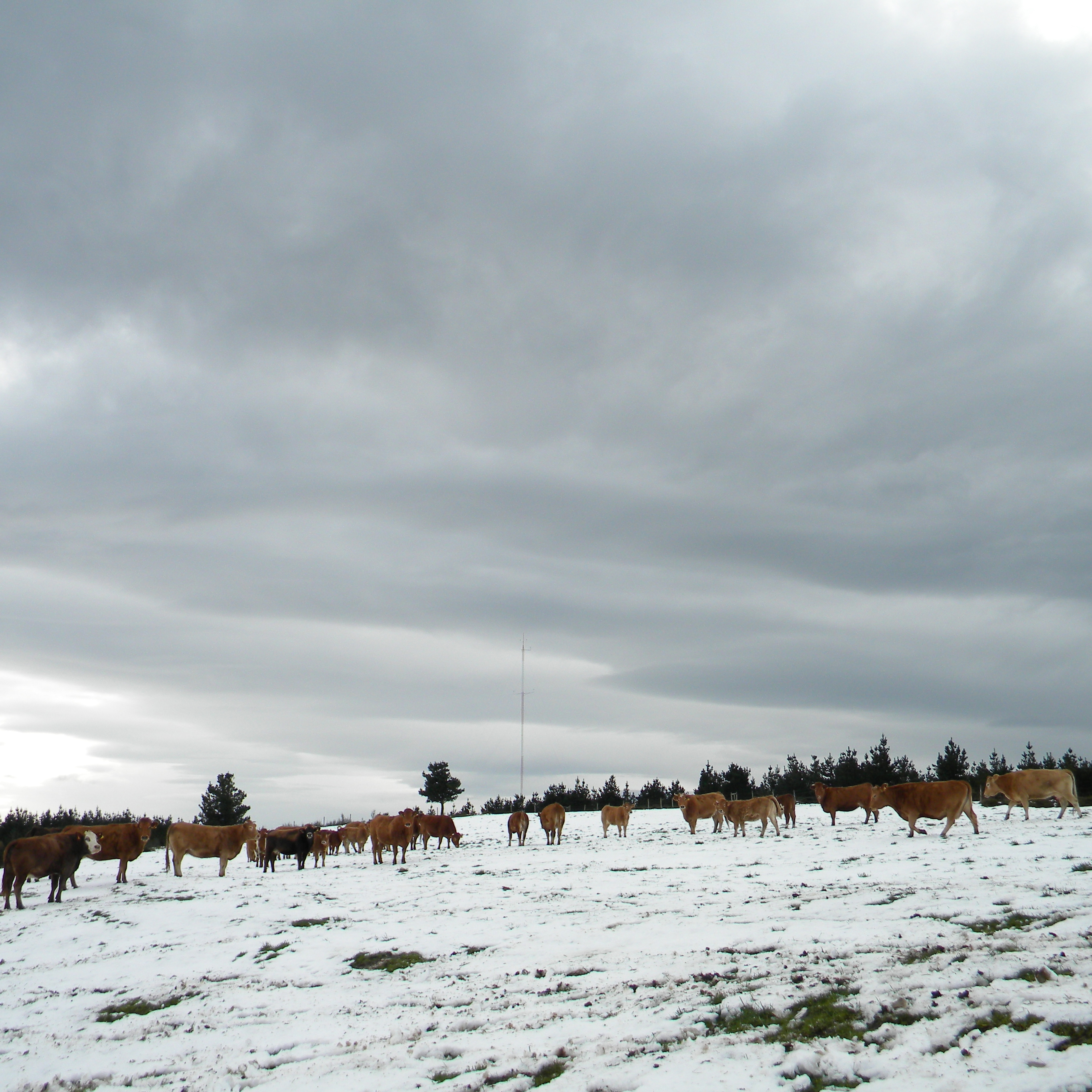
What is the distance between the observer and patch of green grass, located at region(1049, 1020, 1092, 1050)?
20.2ft

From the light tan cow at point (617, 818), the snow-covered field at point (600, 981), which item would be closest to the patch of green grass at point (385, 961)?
the snow-covered field at point (600, 981)

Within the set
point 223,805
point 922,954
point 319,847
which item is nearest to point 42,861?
point 319,847

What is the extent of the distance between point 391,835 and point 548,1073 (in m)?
23.5

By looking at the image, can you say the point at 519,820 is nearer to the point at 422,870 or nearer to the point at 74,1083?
the point at 422,870

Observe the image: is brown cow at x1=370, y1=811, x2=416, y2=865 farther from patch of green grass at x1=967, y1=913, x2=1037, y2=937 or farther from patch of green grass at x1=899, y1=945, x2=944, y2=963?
patch of green grass at x1=899, y1=945, x2=944, y2=963

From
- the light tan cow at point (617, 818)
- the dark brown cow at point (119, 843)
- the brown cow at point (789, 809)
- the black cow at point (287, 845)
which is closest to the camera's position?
the dark brown cow at point (119, 843)

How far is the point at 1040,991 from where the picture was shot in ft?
24.1

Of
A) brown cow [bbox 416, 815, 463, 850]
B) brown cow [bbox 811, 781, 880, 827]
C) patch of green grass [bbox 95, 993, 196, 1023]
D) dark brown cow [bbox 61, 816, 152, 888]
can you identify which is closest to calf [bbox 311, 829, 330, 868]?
brown cow [bbox 416, 815, 463, 850]

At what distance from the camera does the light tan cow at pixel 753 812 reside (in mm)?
29456

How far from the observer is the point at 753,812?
30016 mm

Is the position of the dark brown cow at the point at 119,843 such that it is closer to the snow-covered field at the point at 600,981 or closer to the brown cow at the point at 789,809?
the snow-covered field at the point at 600,981

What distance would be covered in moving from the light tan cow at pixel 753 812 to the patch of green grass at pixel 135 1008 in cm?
2172

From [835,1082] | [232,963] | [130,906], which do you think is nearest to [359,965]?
[232,963]

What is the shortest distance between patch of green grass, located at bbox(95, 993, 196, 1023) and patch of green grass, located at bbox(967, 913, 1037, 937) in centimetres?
1093
